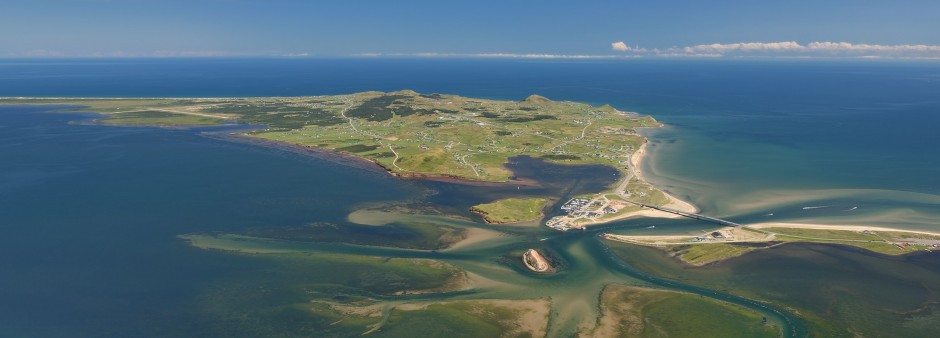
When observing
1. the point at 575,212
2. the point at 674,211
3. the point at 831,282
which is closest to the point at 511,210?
the point at 575,212

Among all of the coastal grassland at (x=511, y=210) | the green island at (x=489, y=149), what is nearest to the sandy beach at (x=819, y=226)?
the green island at (x=489, y=149)

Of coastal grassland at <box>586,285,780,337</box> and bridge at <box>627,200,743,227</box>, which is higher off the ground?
bridge at <box>627,200,743,227</box>

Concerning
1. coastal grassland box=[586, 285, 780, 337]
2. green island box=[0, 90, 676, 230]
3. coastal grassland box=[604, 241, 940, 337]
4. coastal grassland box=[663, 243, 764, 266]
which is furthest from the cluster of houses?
coastal grassland box=[586, 285, 780, 337]

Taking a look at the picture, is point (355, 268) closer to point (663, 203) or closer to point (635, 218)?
point (635, 218)

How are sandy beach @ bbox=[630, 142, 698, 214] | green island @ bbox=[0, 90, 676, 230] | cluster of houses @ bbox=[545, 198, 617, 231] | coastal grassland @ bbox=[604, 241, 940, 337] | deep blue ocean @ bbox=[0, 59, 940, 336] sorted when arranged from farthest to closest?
green island @ bbox=[0, 90, 676, 230] → sandy beach @ bbox=[630, 142, 698, 214] → cluster of houses @ bbox=[545, 198, 617, 231] → deep blue ocean @ bbox=[0, 59, 940, 336] → coastal grassland @ bbox=[604, 241, 940, 337]

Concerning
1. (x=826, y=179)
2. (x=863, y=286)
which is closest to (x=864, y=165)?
(x=826, y=179)

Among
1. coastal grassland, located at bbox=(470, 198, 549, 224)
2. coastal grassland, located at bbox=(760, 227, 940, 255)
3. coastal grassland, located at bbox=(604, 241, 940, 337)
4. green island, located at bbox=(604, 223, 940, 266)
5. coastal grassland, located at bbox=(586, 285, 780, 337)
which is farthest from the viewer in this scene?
coastal grassland, located at bbox=(470, 198, 549, 224)

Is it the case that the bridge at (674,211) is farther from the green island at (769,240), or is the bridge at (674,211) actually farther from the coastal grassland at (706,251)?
the coastal grassland at (706,251)

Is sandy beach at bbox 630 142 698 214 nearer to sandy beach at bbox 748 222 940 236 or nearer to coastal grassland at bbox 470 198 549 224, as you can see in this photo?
sandy beach at bbox 748 222 940 236
